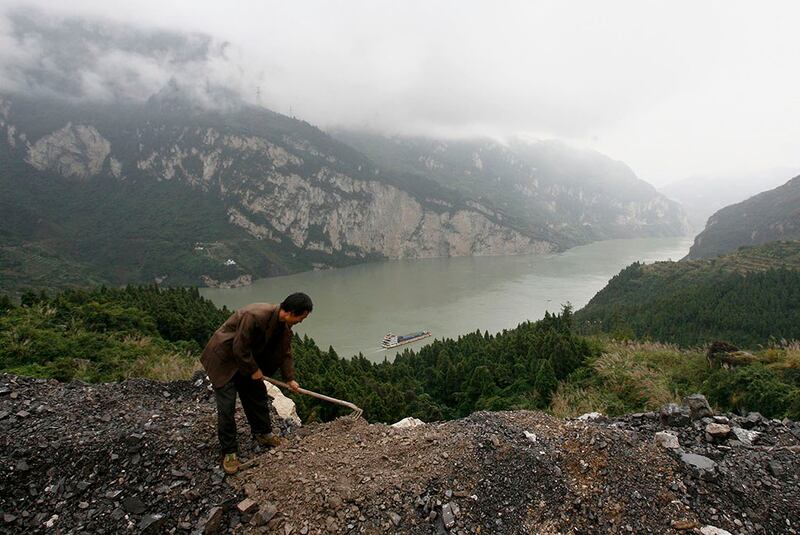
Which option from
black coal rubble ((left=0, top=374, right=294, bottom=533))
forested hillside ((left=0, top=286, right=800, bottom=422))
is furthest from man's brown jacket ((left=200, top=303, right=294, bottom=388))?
forested hillside ((left=0, top=286, right=800, bottom=422))

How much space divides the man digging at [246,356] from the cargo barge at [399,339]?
38473 millimetres

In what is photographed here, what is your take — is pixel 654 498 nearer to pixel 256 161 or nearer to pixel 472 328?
pixel 472 328

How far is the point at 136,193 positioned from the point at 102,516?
14868 cm

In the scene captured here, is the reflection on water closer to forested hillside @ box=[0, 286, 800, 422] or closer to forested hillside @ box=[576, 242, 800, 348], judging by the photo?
forested hillside @ box=[576, 242, 800, 348]

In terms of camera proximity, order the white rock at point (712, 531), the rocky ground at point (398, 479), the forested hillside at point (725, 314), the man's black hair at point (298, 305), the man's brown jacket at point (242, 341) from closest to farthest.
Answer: the white rock at point (712, 531), the rocky ground at point (398, 479), the man's brown jacket at point (242, 341), the man's black hair at point (298, 305), the forested hillside at point (725, 314)

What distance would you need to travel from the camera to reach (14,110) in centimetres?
13225

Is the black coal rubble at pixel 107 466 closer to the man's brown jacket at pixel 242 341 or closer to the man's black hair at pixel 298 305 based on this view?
the man's brown jacket at pixel 242 341

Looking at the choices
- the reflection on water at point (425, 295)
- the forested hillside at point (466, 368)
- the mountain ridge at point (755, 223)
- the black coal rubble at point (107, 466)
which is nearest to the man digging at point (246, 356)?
the black coal rubble at point (107, 466)

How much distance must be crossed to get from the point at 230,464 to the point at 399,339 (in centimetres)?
4019

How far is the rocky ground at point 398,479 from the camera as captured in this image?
311 centimetres

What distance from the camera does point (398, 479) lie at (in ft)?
11.5

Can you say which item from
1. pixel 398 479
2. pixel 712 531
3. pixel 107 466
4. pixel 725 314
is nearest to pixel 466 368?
pixel 398 479

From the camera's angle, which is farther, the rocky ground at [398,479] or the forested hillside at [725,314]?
the forested hillside at [725,314]

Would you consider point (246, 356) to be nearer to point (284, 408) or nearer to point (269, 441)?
point (269, 441)
